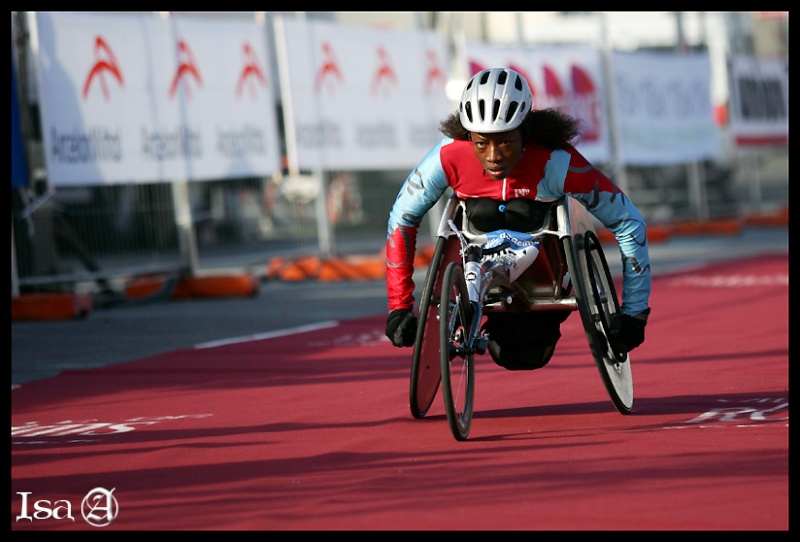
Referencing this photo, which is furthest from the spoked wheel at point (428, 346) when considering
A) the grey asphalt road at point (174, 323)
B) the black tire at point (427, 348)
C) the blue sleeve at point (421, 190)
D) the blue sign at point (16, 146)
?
the blue sign at point (16, 146)

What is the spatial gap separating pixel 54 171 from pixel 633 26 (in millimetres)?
17073

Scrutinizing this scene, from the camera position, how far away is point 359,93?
1728 cm

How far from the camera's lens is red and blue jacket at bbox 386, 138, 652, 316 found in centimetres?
678

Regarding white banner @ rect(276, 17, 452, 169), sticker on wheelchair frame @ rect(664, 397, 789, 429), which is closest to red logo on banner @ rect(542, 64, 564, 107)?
white banner @ rect(276, 17, 452, 169)

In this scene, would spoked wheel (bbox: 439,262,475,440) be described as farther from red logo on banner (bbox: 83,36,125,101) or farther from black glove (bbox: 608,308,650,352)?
red logo on banner (bbox: 83,36,125,101)

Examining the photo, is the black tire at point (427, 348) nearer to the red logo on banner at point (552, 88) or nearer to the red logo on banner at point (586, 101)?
the red logo on banner at point (552, 88)

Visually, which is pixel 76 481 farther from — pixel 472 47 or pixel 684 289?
pixel 472 47

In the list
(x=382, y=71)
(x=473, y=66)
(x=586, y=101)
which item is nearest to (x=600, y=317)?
(x=382, y=71)

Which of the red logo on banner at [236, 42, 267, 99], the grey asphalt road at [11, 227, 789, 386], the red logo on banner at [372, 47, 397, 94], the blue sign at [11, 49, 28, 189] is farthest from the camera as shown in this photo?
the red logo on banner at [372, 47, 397, 94]

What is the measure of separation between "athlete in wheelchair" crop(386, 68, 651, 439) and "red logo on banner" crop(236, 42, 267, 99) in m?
8.84

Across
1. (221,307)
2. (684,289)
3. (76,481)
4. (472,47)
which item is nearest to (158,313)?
(221,307)

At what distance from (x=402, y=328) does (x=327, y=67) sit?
10.6 metres

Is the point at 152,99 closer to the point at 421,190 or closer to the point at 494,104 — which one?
the point at 421,190

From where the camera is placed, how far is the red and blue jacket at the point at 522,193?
6781 millimetres
